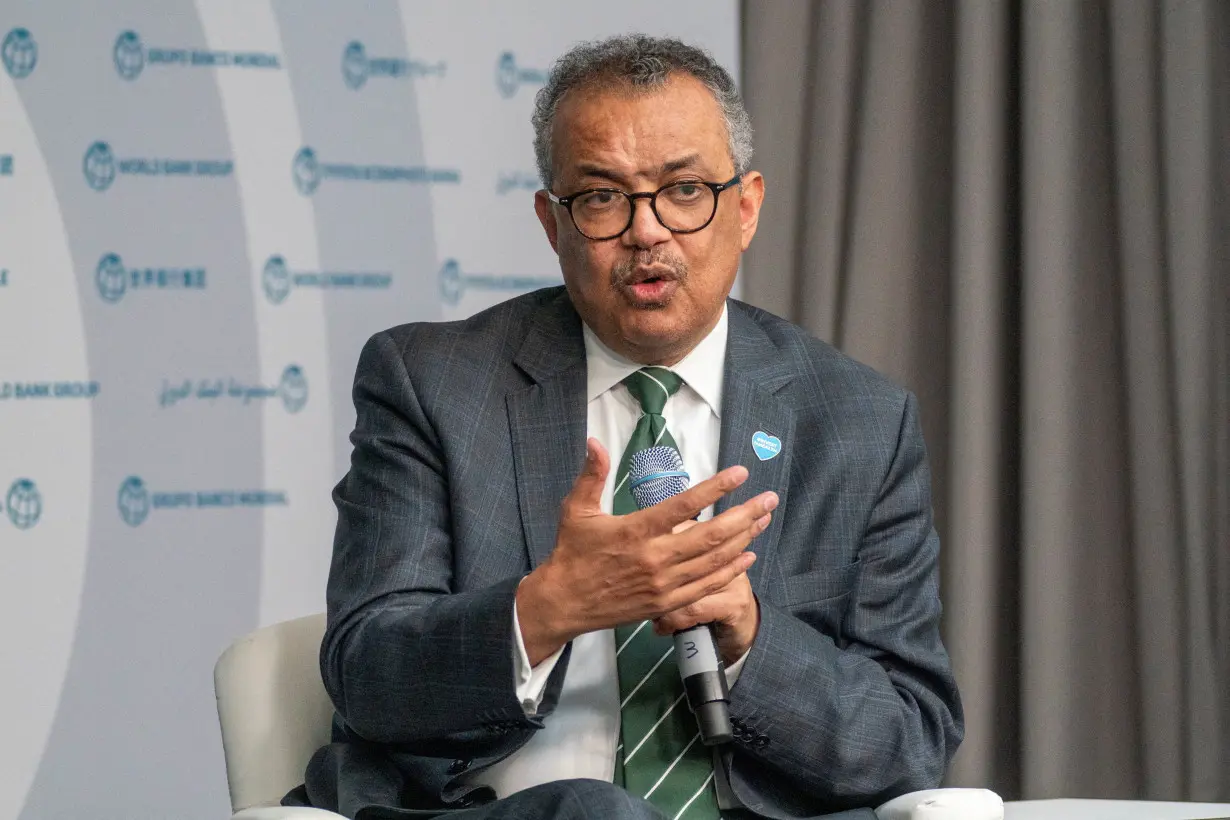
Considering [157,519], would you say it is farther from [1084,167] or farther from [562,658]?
[1084,167]

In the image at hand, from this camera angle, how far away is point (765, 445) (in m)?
2.16

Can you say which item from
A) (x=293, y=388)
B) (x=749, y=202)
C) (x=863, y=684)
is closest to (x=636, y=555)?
(x=863, y=684)

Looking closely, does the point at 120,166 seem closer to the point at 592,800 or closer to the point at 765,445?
the point at 765,445

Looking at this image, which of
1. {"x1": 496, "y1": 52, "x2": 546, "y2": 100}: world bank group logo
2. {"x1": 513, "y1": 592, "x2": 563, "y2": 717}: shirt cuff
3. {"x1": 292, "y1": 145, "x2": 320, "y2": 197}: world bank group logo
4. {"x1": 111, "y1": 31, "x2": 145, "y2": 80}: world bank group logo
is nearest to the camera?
{"x1": 513, "y1": 592, "x2": 563, "y2": 717}: shirt cuff

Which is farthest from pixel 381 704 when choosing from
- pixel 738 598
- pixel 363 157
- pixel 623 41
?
pixel 363 157

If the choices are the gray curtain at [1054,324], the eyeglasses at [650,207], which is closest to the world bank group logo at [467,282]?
the gray curtain at [1054,324]

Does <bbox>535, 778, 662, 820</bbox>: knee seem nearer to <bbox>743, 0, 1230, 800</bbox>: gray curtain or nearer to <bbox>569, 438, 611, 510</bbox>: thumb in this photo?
<bbox>569, 438, 611, 510</bbox>: thumb

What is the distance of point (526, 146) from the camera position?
145 inches

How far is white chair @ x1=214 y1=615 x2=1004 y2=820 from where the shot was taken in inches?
85.0

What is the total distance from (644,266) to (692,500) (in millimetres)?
551

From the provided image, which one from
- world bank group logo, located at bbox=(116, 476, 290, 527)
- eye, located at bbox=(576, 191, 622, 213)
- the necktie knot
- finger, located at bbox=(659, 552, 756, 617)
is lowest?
world bank group logo, located at bbox=(116, 476, 290, 527)

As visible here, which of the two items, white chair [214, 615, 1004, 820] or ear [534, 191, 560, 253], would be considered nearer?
white chair [214, 615, 1004, 820]

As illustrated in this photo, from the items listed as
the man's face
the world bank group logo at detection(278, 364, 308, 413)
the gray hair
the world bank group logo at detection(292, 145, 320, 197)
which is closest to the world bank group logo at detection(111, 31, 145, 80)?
the world bank group logo at detection(292, 145, 320, 197)

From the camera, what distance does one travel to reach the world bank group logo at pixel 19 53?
133 inches
